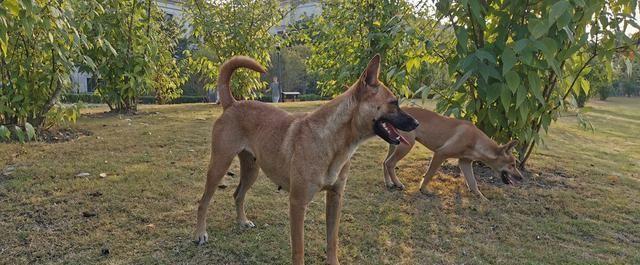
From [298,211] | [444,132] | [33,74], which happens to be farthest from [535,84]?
[33,74]

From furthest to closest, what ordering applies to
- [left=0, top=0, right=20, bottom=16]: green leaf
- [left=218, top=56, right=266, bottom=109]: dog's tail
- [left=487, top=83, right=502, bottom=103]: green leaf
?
[left=487, top=83, right=502, bottom=103]: green leaf → [left=218, top=56, right=266, bottom=109]: dog's tail → [left=0, top=0, right=20, bottom=16]: green leaf

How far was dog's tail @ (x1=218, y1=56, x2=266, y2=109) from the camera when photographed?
4.20 m

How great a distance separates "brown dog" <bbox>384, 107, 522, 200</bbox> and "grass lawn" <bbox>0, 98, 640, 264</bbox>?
0.20 metres

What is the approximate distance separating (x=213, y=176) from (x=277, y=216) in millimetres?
1033

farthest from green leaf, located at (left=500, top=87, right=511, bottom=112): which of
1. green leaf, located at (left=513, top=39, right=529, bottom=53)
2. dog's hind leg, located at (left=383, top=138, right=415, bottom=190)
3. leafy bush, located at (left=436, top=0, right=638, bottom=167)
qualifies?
dog's hind leg, located at (left=383, top=138, right=415, bottom=190)

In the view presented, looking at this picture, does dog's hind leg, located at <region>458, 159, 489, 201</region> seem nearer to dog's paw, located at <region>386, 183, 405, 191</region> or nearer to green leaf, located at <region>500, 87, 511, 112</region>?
dog's paw, located at <region>386, 183, 405, 191</region>

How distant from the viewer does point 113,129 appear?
934cm

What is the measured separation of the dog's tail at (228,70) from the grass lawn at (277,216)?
1.27m

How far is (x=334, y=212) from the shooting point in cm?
369

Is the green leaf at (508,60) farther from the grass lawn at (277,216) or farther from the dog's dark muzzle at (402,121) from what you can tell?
the grass lawn at (277,216)

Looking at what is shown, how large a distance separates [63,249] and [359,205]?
3.03 metres

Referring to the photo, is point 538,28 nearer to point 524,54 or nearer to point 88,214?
point 524,54

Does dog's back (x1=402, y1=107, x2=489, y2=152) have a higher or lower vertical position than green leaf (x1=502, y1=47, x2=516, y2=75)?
lower

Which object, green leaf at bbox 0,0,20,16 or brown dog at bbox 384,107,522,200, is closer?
green leaf at bbox 0,0,20,16
